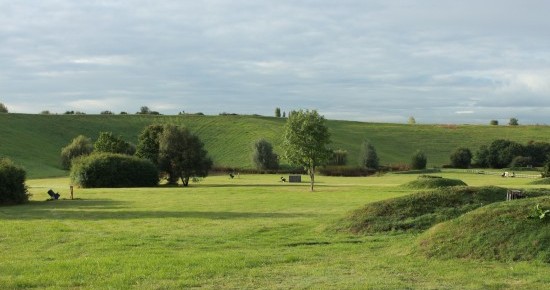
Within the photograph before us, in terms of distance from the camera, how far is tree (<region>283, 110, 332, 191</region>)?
58188mm

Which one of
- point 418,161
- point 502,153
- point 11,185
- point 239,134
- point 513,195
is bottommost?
point 11,185

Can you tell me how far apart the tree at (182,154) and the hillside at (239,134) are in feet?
119

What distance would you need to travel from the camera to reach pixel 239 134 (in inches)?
5330

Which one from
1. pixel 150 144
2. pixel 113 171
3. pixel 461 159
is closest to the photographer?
pixel 113 171

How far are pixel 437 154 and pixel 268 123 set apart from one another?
39614 millimetres

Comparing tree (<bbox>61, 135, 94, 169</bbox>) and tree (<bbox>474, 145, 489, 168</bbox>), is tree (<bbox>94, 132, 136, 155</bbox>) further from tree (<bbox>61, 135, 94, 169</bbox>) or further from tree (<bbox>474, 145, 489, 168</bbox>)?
tree (<bbox>474, 145, 489, 168</bbox>)

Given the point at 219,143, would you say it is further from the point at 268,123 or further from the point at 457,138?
the point at 457,138

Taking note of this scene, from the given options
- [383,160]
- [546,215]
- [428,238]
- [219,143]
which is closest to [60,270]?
[428,238]

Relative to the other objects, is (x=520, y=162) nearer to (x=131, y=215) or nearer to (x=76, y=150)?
(x=76, y=150)

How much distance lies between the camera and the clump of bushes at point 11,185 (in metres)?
42.3

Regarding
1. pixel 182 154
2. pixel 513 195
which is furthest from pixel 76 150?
pixel 513 195

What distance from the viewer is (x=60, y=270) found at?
1410 centimetres

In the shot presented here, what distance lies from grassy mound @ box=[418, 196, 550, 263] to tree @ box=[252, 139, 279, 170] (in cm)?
8727

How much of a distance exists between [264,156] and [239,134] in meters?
30.9
